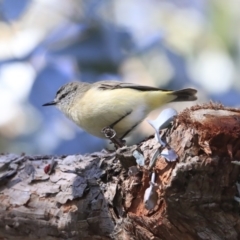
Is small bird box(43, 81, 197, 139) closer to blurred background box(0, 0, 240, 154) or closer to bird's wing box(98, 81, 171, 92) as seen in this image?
bird's wing box(98, 81, 171, 92)

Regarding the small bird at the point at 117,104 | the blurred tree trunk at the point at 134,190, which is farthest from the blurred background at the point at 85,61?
the blurred tree trunk at the point at 134,190

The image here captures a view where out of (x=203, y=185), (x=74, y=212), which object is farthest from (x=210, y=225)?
(x=74, y=212)

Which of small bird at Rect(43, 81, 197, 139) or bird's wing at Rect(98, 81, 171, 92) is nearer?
small bird at Rect(43, 81, 197, 139)

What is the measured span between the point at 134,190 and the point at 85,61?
1.33 m

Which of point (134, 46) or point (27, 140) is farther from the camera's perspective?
point (27, 140)

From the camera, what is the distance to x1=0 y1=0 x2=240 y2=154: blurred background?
8.47 ft

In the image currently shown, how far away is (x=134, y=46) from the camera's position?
8.79ft

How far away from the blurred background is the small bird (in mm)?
335

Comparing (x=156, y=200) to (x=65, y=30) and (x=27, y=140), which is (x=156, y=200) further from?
(x=27, y=140)

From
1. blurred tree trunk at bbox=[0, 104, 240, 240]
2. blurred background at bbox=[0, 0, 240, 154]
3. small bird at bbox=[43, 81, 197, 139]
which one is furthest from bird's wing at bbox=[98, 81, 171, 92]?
blurred tree trunk at bbox=[0, 104, 240, 240]

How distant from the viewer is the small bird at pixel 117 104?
2.09 m

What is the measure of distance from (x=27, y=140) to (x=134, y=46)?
2.61ft

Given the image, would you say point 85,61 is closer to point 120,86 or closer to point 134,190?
point 120,86

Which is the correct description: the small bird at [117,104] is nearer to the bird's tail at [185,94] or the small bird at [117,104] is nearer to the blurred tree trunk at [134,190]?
the bird's tail at [185,94]
